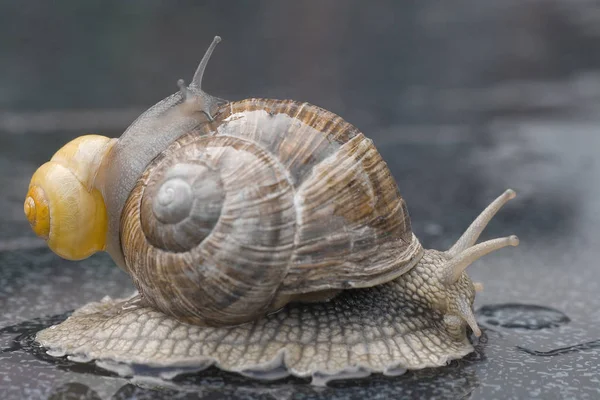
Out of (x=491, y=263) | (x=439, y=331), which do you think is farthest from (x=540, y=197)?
(x=439, y=331)

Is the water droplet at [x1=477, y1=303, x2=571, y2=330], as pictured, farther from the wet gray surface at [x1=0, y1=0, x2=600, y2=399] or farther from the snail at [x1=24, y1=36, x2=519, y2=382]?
the snail at [x1=24, y1=36, x2=519, y2=382]

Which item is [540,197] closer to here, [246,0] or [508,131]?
[508,131]

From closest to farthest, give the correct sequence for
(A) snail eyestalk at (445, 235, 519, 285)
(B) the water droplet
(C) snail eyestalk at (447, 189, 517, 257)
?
(A) snail eyestalk at (445, 235, 519, 285), (C) snail eyestalk at (447, 189, 517, 257), (B) the water droplet

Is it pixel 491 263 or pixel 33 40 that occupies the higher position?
pixel 33 40

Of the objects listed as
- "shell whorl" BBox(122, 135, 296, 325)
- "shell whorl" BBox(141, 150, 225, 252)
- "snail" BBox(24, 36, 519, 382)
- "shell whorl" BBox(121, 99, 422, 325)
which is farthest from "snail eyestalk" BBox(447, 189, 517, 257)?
"shell whorl" BBox(141, 150, 225, 252)

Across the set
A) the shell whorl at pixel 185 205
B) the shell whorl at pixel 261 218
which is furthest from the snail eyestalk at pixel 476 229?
the shell whorl at pixel 185 205

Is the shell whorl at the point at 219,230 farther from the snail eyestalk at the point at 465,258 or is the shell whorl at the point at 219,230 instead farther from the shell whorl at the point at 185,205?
the snail eyestalk at the point at 465,258

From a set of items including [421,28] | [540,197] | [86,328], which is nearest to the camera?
[86,328]

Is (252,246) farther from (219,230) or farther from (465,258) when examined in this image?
(465,258)

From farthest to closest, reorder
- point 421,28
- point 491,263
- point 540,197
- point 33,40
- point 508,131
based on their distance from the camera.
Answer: point 421,28 < point 33,40 < point 508,131 < point 540,197 < point 491,263
